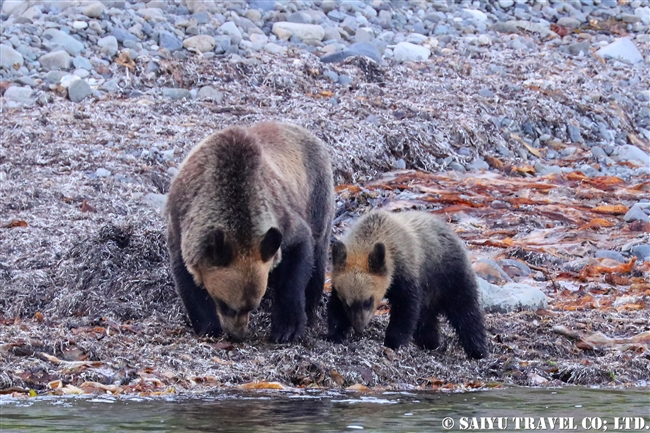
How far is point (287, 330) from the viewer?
28.2 feet

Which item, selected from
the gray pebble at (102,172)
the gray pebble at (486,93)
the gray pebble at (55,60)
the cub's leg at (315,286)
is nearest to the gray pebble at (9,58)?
the gray pebble at (55,60)

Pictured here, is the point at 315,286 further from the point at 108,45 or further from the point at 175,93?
the point at 108,45

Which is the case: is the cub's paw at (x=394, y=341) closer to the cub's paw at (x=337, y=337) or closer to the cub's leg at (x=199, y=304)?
the cub's paw at (x=337, y=337)

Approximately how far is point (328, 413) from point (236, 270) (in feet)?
5.91

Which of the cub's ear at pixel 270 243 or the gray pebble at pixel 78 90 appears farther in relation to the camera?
the gray pebble at pixel 78 90

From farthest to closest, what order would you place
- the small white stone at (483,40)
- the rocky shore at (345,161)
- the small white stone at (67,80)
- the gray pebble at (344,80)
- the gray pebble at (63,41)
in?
the small white stone at (483,40) → the gray pebble at (344,80) → the gray pebble at (63,41) → the small white stone at (67,80) → the rocky shore at (345,161)

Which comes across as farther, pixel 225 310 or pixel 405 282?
pixel 405 282

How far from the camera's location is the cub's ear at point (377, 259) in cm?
870

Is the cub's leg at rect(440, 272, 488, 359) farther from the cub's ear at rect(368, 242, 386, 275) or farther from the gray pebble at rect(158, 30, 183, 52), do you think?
the gray pebble at rect(158, 30, 183, 52)

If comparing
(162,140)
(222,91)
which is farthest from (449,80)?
(162,140)

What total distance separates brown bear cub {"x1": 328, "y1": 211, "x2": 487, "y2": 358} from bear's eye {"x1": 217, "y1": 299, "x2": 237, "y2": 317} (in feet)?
3.51

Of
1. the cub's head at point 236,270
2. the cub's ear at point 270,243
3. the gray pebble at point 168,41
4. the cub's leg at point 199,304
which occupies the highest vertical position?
the cub's ear at point 270,243

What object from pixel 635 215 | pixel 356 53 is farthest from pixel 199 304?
pixel 356 53

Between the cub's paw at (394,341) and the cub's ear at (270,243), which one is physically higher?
the cub's ear at (270,243)
